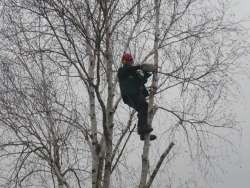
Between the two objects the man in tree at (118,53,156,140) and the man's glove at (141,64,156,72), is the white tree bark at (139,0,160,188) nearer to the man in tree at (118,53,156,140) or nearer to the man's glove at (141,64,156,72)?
the man in tree at (118,53,156,140)

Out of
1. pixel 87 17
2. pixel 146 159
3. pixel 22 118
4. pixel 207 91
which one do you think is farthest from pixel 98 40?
pixel 22 118

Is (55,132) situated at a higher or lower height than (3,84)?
lower

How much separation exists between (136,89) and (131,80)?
15 centimetres

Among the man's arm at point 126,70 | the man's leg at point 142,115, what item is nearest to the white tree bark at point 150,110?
the man's leg at point 142,115

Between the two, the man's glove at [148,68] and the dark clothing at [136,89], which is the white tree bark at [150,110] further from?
the man's glove at [148,68]

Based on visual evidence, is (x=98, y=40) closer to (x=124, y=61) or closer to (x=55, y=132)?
(x=124, y=61)

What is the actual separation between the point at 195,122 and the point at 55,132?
3602 mm

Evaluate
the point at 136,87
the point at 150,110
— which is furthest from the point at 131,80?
the point at 150,110

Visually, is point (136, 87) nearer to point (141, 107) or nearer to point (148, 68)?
point (141, 107)

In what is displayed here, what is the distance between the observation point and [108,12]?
18.3 ft

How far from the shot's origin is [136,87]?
21.2 feet

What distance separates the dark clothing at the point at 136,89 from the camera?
6.36 m

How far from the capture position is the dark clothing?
20.9 feet

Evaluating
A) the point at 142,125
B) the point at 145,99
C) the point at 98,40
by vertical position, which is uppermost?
the point at 98,40
